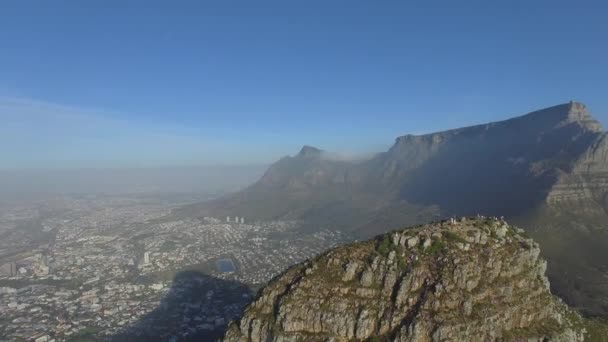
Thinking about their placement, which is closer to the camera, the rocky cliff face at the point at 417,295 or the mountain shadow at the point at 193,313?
the rocky cliff face at the point at 417,295

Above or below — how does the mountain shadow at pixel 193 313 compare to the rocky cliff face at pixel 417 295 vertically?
below

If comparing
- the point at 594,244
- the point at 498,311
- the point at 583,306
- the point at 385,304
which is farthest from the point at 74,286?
the point at 594,244

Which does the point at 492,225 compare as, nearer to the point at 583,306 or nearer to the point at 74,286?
the point at 583,306

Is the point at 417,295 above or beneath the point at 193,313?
above

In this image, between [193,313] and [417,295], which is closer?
[417,295]
